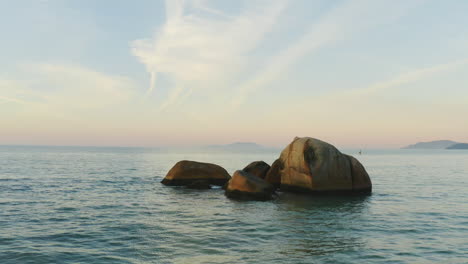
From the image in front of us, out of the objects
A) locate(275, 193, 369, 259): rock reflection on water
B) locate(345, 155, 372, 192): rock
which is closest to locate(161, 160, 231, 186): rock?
locate(275, 193, 369, 259): rock reflection on water

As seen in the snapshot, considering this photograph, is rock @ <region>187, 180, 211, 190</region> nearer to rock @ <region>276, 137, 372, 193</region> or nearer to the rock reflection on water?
rock @ <region>276, 137, 372, 193</region>

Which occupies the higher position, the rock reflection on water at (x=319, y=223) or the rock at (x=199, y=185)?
the rock at (x=199, y=185)

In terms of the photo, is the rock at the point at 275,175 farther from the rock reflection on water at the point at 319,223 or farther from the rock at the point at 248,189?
the rock at the point at 248,189

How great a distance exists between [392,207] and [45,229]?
17257 millimetres

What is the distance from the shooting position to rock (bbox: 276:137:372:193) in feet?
78.3

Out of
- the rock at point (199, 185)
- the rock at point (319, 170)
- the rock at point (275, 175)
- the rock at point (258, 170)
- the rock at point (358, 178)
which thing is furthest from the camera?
the rock at point (258, 170)

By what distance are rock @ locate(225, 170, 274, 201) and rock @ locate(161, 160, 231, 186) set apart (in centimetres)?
674

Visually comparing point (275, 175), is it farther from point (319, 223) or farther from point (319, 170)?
point (319, 223)

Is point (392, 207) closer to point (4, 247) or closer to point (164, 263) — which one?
point (164, 263)

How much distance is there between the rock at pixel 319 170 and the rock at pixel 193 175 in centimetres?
677

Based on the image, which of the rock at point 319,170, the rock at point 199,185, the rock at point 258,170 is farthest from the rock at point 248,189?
the rock at point 258,170

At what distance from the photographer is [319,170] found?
24.0 m

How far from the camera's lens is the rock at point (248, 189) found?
72.2 feet

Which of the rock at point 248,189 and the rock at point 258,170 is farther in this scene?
the rock at point 258,170
